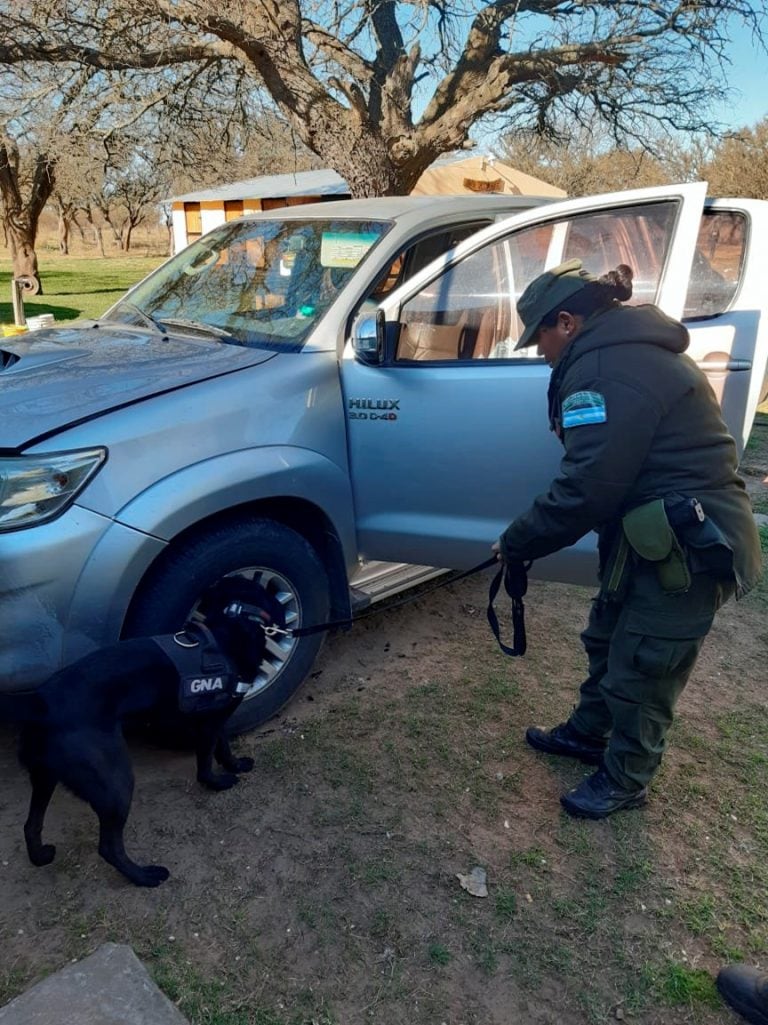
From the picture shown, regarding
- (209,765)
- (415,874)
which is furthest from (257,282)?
(415,874)

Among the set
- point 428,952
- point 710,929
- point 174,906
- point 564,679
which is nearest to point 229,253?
point 564,679

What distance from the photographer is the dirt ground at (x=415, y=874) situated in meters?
2.21

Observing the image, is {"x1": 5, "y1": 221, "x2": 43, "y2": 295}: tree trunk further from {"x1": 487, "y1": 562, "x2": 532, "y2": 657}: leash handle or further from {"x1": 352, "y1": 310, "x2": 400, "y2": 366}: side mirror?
{"x1": 487, "y1": 562, "x2": 532, "y2": 657}: leash handle

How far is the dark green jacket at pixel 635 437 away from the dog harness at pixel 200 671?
1076mm

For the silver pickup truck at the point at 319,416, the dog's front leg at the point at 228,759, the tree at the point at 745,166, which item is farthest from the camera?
the tree at the point at 745,166

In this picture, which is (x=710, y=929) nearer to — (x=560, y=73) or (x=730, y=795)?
(x=730, y=795)

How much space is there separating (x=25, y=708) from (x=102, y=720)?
0.22 metres

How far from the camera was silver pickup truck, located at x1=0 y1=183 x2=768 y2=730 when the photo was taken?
8.48 feet

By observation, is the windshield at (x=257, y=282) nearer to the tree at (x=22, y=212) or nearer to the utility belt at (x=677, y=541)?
the utility belt at (x=677, y=541)

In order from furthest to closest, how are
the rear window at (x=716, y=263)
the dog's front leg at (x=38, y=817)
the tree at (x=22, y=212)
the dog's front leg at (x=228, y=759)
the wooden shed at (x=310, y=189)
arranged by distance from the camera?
the tree at (x=22, y=212), the wooden shed at (x=310, y=189), the rear window at (x=716, y=263), the dog's front leg at (x=228, y=759), the dog's front leg at (x=38, y=817)

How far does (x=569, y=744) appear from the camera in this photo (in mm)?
3164

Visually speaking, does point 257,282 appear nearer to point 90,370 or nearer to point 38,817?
point 90,370

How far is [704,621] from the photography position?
2.56m

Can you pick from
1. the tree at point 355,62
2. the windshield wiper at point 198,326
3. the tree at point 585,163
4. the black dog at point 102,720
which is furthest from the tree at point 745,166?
the black dog at point 102,720
